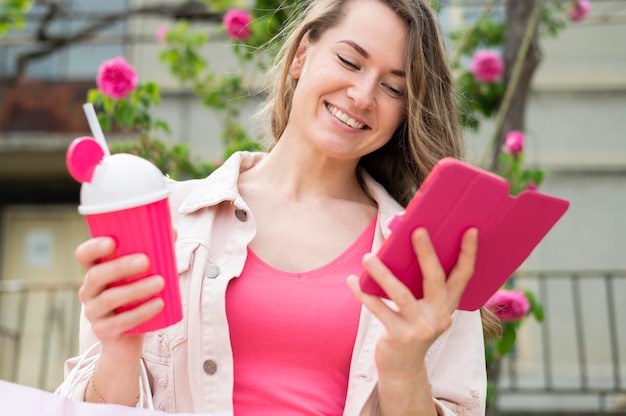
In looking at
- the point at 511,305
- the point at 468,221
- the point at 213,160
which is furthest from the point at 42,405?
the point at 213,160

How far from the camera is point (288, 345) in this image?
175cm

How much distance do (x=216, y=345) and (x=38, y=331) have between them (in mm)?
6593

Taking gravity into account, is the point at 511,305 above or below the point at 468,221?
below

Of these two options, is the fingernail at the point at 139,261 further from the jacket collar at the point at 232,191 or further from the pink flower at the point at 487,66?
the pink flower at the point at 487,66

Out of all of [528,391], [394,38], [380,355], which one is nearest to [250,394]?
[380,355]

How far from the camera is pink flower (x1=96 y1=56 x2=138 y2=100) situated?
369 cm

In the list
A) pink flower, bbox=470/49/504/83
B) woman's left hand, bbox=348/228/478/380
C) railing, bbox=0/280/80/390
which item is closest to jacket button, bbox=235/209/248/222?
woman's left hand, bbox=348/228/478/380

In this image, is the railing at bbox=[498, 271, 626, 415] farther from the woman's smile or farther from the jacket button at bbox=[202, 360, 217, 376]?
the jacket button at bbox=[202, 360, 217, 376]

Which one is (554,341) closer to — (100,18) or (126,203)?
(100,18)

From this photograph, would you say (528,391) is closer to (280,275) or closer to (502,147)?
(502,147)

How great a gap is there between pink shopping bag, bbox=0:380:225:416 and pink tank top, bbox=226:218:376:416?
370mm

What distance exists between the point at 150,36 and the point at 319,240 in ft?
20.9

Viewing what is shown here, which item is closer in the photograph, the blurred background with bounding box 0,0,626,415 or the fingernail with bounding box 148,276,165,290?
the fingernail with bounding box 148,276,165,290

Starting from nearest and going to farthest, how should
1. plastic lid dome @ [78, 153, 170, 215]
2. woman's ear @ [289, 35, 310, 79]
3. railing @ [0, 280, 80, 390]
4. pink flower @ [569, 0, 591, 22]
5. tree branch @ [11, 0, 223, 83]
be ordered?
plastic lid dome @ [78, 153, 170, 215]
woman's ear @ [289, 35, 310, 79]
pink flower @ [569, 0, 591, 22]
tree branch @ [11, 0, 223, 83]
railing @ [0, 280, 80, 390]
